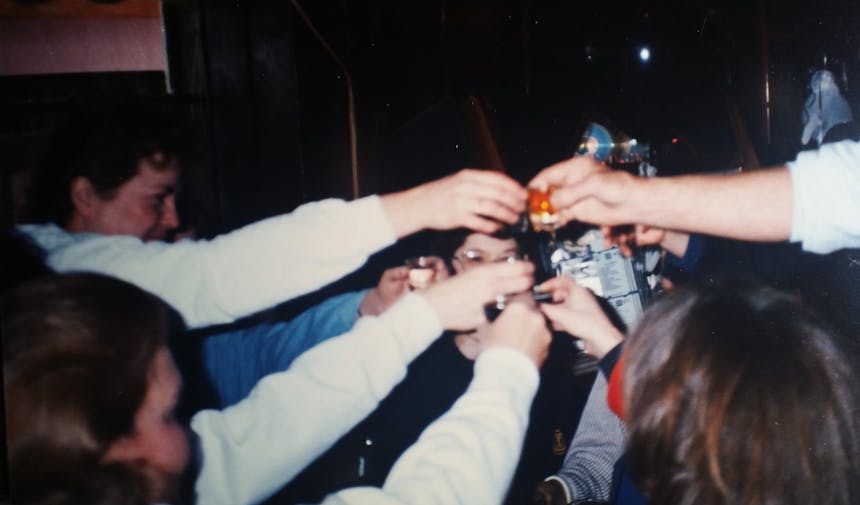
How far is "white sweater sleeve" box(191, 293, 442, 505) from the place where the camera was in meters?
0.73

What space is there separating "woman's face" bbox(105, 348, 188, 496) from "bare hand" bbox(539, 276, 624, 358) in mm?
687

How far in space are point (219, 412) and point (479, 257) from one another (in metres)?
0.54

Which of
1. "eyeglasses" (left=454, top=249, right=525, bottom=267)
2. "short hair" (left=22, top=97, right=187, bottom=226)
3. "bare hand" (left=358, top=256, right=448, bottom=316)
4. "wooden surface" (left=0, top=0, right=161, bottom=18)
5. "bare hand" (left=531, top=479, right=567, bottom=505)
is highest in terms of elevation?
"wooden surface" (left=0, top=0, right=161, bottom=18)

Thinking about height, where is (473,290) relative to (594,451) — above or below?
above

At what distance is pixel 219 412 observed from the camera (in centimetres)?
79

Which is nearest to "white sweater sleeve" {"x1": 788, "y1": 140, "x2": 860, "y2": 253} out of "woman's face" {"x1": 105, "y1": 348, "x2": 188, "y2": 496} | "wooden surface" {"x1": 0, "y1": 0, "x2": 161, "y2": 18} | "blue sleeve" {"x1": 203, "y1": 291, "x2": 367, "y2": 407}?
"blue sleeve" {"x1": 203, "y1": 291, "x2": 367, "y2": 407}

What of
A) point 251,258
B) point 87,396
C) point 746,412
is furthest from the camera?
point 251,258

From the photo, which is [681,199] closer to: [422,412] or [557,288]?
[557,288]

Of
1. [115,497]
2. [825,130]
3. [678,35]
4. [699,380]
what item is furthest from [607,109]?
[115,497]

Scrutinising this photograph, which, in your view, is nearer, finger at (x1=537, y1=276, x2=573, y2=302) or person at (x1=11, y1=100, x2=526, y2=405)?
person at (x1=11, y1=100, x2=526, y2=405)

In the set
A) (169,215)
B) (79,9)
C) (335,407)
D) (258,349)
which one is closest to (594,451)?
(335,407)

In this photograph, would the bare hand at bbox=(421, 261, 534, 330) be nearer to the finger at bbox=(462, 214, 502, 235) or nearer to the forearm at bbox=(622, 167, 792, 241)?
the finger at bbox=(462, 214, 502, 235)

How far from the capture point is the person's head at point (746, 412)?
70 cm

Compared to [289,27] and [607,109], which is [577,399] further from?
[289,27]
